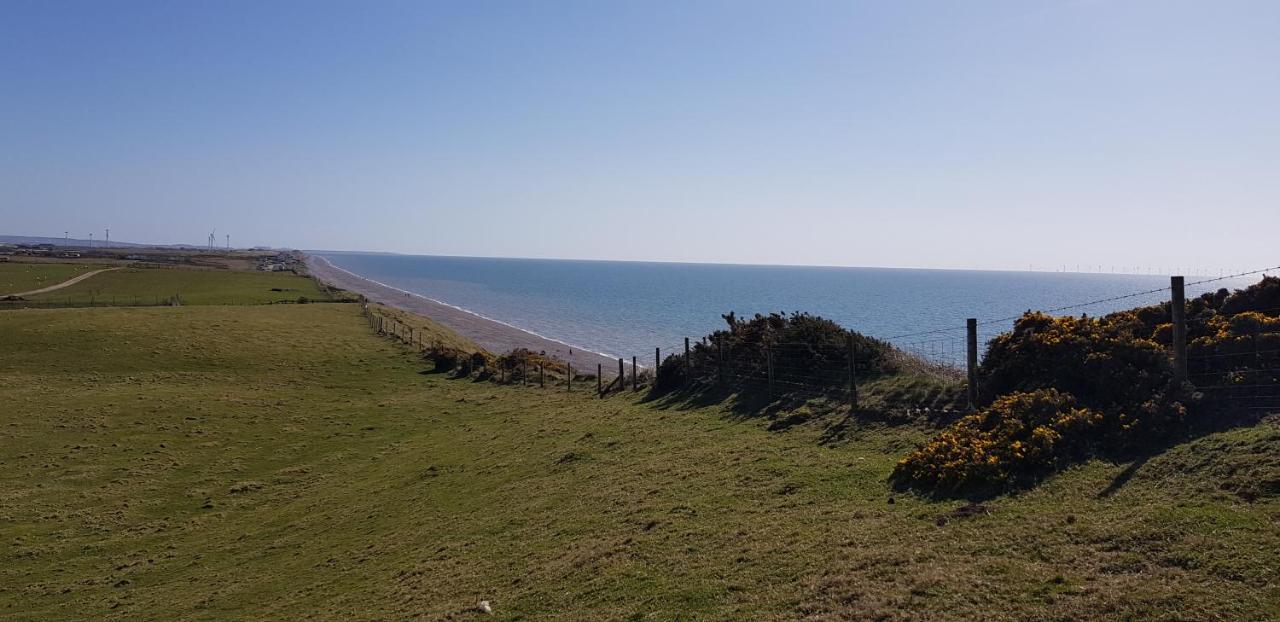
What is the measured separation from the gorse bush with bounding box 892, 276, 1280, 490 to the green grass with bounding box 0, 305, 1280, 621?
2.62 ft

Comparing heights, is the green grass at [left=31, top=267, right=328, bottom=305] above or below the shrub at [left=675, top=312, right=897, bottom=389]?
above

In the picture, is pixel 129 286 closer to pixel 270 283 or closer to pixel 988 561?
pixel 270 283

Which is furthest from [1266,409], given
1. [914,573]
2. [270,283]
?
[270,283]

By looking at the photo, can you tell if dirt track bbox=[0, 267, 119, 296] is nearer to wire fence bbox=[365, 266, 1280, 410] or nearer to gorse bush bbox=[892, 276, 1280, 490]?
wire fence bbox=[365, 266, 1280, 410]

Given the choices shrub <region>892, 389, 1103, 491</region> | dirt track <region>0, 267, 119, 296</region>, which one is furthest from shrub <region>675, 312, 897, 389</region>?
dirt track <region>0, 267, 119, 296</region>

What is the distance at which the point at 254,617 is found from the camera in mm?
14406

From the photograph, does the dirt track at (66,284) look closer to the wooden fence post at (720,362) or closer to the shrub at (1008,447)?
the wooden fence post at (720,362)

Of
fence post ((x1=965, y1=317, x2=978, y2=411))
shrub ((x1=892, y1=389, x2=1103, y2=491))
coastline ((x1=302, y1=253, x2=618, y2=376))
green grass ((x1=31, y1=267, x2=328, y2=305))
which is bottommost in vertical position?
coastline ((x1=302, y1=253, x2=618, y2=376))

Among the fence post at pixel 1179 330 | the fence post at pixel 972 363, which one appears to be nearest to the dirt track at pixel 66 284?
the fence post at pixel 972 363

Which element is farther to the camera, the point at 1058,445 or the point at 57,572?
the point at 57,572

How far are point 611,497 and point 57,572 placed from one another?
528 inches

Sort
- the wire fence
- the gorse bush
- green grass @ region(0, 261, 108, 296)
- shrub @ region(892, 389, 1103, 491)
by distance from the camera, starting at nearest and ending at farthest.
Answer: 1. shrub @ region(892, 389, 1103, 491)
2. the gorse bush
3. the wire fence
4. green grass @ region(0, 261, 108, 296)

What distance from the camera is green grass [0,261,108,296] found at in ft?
325

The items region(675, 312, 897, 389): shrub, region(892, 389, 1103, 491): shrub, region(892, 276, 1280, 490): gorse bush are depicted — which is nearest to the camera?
region(892, 389, 1103, 491): shrub
